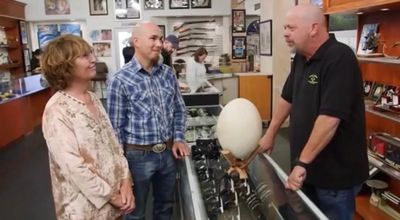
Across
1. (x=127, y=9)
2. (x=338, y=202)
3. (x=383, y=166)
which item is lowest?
(x=383, y=166)

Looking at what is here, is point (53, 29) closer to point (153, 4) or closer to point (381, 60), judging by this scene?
point (153, 4)

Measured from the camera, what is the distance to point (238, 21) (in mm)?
10141

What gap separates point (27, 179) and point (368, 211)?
11.8 ft

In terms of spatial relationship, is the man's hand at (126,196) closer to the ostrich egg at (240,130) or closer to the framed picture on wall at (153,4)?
the ostrich egg at (240,130)

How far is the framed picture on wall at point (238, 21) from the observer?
10125mm

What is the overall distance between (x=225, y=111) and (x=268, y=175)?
40cm

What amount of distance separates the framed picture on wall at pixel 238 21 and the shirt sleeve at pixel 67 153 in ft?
30.1

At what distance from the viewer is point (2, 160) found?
4.95 metres

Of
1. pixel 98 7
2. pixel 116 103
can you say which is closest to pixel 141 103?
pixel 116 103

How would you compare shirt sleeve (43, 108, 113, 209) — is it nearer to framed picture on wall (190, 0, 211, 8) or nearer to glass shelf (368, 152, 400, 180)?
glass shelf (368, 152, 400, 180)

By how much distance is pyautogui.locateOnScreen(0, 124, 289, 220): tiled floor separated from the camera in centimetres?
338

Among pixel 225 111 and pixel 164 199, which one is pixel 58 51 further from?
pixel 164 199

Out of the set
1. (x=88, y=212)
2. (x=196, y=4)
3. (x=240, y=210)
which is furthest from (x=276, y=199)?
(x=196, y=4)

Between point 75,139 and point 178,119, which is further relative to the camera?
point 178,119
